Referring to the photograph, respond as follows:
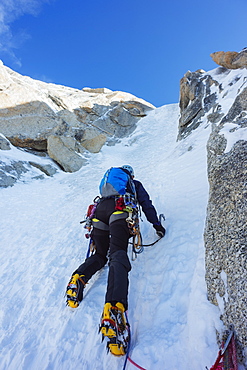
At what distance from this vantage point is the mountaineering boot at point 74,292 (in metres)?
2.96

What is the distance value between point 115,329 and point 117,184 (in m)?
2.33

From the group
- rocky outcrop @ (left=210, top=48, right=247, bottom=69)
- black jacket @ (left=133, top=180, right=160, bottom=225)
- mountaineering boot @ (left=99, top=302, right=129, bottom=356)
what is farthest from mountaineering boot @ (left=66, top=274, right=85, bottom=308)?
rocky outcrop @ (left=210, top=48, right=247, bottom=69)

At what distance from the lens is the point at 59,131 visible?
1728 centimetres

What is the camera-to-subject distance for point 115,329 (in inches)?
87.0

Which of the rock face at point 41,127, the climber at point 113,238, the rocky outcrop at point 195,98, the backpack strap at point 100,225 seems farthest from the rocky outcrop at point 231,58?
the backpack strap at point 100,225

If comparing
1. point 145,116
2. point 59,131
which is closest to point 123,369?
point 59,131

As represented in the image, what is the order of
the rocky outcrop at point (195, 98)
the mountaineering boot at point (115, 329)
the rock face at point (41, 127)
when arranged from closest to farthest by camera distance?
the mountaineering boot at point (115, 329) < the rocky outcrop at point (195, 98) < the rock face at point (41, 127)

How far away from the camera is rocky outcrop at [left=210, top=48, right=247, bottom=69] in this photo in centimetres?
1529

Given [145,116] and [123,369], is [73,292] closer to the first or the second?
[123,369]

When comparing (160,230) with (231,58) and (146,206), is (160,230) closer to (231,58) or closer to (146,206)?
(146,206)

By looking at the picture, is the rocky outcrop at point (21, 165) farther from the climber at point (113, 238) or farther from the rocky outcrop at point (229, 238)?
the rocky outcrop at point (229, 238)

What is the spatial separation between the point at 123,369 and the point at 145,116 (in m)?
38.6

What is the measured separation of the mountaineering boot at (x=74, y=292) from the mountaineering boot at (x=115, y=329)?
0.84m

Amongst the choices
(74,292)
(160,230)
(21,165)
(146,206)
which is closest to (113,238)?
(74,292)
